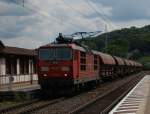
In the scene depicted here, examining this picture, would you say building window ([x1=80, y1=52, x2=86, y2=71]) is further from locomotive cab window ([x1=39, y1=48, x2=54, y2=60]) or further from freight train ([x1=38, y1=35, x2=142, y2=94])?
locomotive cab window ([x1=39, y1=48, x2=54, y2=60])

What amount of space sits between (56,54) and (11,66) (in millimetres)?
14193

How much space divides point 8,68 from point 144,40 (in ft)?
518

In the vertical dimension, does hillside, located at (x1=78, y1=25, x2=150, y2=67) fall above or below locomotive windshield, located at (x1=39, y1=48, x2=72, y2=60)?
above

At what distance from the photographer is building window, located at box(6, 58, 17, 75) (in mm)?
38966

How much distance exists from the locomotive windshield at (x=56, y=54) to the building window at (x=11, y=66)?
1295 centimetres

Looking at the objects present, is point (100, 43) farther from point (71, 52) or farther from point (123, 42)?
point (71, 52)

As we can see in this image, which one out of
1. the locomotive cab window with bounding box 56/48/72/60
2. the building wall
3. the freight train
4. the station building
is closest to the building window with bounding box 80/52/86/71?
the freight train

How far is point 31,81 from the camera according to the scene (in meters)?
43.1

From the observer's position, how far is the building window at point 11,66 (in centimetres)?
3897

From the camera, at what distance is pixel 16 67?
40781 millimetres

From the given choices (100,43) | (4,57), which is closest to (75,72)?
(4,57)

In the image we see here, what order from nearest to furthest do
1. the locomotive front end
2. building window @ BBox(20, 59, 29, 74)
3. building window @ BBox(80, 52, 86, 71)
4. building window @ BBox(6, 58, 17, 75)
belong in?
the locomotive front end < building window @ BBox(80, 52, 86, 71) < building window @ BBox(6, 58, 17, 75) < building window @ BBox(20, 59, 29, 74)

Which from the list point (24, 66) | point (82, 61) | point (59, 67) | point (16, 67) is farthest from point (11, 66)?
point (59, 67)

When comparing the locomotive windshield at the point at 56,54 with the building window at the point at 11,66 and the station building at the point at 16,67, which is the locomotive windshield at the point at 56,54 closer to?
the station building at the point at 16,67
